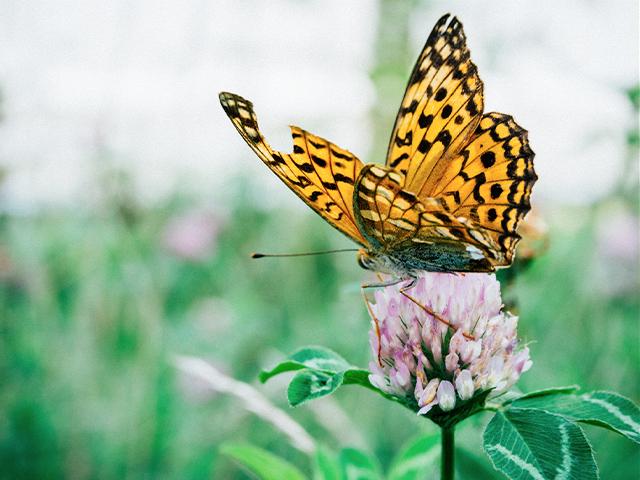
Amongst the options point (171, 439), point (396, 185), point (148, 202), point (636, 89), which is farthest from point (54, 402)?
point (636, 89)

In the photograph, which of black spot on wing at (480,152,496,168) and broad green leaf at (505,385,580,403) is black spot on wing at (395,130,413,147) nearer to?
black spot on wing at (480,152,496,168)

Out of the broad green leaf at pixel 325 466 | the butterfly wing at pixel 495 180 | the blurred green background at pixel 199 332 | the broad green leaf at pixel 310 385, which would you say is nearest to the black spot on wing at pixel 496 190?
the butterfly wing at pixel 495 180

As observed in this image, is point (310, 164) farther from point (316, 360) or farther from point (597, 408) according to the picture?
point (597, 408)

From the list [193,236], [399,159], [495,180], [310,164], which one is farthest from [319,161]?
[193,236]

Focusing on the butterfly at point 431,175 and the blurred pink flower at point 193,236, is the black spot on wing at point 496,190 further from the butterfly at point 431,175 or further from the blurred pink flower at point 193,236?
the blurred pink flower at point 193,236

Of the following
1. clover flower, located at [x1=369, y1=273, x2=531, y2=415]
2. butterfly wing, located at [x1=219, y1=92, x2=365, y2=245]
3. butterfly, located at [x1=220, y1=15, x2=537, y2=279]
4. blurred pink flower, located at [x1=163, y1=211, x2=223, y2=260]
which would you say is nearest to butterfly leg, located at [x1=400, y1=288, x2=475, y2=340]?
clover flower, located at [x1=369, y1=273, x2=531, y2=415]
